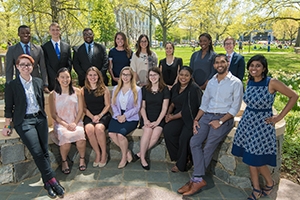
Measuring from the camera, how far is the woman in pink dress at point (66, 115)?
3.92 meters

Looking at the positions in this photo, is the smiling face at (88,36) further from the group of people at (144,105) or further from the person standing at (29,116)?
the person standing at (29,116)

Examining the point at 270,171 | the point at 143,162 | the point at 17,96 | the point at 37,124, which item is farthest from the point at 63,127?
the point at 270,171

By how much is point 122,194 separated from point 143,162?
788mm

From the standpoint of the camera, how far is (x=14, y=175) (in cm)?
375

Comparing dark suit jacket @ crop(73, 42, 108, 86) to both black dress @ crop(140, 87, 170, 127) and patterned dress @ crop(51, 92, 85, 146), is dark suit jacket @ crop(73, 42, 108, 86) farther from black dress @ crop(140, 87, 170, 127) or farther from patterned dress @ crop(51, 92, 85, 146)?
black dress @ crop(140, 87, 170, 127)

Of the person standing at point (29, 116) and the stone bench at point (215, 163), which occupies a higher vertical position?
the person standing at point (29, 116)

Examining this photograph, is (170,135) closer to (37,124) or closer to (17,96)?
(37,124)

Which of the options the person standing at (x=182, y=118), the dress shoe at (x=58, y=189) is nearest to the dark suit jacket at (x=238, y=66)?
the person standing at (x=182, y=118)

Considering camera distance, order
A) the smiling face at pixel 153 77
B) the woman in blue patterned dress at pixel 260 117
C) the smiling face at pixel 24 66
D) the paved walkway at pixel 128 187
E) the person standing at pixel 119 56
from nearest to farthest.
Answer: the woman in blue patterned dress at pixel 260 117
the smiling face at pixel 24 66
the paved walkway at pixel 128 187
the smiling face at pixel 153 77
the person standing at pixel 119 56

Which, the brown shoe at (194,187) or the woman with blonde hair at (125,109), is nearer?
the brown shoe at (194,187)

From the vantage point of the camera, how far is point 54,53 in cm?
454

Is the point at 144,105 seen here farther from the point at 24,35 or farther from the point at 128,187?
the point at 24,35

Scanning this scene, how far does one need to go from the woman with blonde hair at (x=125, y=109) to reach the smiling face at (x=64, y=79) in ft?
2.60

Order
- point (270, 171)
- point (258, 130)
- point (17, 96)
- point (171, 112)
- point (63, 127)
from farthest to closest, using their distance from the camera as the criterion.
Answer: point (171, 112)
point (63, 127)
point (270, 171)
point (17, 96)
point (258, 130)
